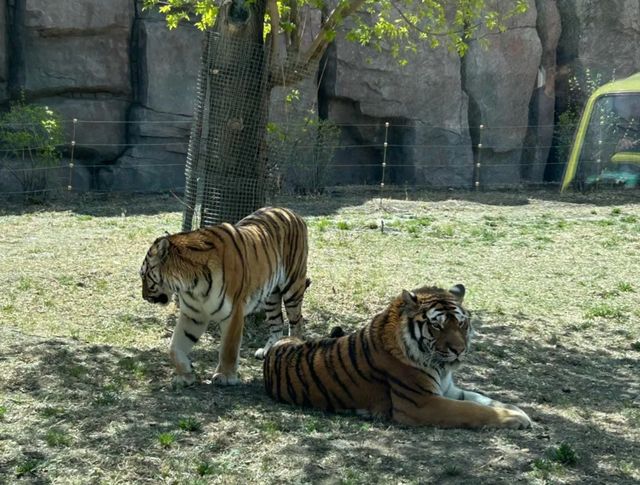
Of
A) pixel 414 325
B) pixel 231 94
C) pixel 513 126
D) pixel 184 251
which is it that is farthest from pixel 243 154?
pixel 513 126

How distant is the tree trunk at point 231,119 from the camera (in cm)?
923

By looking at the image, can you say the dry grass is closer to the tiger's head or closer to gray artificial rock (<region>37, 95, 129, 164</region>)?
the tiger's head

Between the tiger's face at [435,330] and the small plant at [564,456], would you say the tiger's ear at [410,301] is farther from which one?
the small plant at [564,456]

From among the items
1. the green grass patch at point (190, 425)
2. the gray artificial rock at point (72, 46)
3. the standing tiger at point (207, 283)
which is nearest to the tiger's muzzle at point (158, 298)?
the standing tiger at point (207, 283)

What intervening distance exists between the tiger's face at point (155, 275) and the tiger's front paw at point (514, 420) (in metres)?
2.42

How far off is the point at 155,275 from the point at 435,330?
203 centimetres

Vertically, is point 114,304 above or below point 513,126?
below

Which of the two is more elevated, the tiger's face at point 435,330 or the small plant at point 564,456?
the tiger's face at point 435,330

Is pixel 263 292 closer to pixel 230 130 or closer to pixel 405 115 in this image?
pixel 230 130

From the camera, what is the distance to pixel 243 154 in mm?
9344

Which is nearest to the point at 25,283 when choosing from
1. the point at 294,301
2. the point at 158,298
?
the point at 294,301

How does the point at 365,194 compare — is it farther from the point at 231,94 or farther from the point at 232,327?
the point at 232,327

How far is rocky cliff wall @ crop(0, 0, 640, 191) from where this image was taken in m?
17.6

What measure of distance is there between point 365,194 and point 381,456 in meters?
13.1
